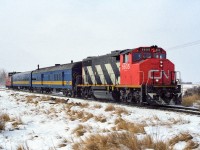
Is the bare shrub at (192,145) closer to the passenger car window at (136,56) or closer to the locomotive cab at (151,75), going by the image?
the locomotive cab at (151,75)

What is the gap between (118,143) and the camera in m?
5.93

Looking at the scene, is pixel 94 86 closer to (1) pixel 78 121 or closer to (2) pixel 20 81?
(1) pixel 78 121

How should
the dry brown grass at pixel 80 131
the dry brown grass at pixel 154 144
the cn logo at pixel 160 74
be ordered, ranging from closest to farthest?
Answer: the dry brown grass at pixel 154 144 → the dry brown grass at pixel 80 131 → the cn logo at pixel 160 74

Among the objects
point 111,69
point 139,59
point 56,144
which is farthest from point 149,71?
point 56,144

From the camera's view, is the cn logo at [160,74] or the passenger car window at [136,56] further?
the passenger car window at [136,56]

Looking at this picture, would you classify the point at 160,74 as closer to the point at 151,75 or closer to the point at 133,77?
the point at 151,75

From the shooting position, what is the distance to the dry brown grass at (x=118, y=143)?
5.49 m

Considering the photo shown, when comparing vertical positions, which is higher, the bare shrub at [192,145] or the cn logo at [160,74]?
the cn logo at [160,74]

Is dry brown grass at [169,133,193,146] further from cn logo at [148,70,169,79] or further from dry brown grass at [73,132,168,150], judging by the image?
cn logo at [148,70,169,79]

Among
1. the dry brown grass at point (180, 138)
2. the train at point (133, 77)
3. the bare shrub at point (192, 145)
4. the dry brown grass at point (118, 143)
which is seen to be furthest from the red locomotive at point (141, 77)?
the bare shrub at point (192, 145)

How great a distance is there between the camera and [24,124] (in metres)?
9.93

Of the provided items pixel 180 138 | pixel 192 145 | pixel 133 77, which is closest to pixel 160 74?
pixel 133 77

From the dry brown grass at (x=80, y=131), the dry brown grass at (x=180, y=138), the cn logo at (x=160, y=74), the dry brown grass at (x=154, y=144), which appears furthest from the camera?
the cn logo at (x=160, y=74)

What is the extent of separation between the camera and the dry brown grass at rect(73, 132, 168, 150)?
549cm
